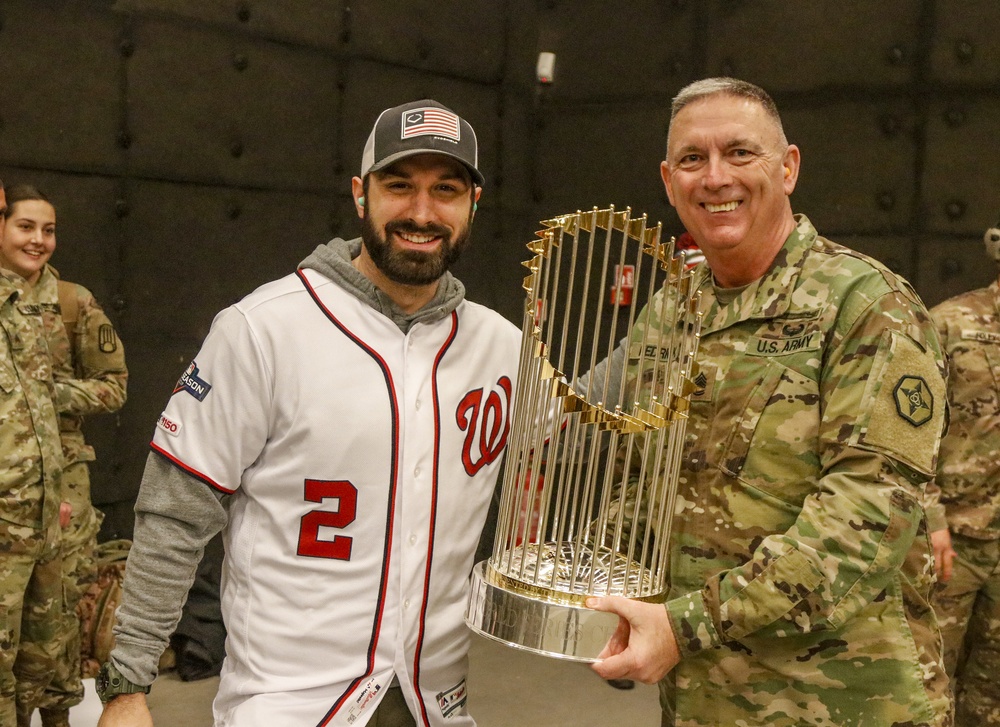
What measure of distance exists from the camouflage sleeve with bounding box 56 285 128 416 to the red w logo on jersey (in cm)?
210

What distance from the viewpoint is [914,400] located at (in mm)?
1478

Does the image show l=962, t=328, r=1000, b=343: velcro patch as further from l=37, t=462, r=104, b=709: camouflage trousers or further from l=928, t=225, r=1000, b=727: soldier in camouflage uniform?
l=37, t=462, r=104, b=709: camouflage trousers

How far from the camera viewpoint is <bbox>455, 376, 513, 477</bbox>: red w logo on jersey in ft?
5.98

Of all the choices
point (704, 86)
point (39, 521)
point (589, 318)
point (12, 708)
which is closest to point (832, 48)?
point (589, 318)

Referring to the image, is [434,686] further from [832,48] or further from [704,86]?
[832,48]

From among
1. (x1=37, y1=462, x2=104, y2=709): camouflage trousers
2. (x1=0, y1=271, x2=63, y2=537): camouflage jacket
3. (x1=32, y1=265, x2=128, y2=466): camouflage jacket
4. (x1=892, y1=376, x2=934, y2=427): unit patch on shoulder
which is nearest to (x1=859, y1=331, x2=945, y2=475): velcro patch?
(x1=892, y1=376, x2=934, y2=427): unit patch on shoulder

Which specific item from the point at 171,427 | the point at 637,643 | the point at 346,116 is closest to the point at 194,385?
the point at 171,427

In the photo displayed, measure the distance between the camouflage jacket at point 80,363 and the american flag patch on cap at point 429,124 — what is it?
2151mm

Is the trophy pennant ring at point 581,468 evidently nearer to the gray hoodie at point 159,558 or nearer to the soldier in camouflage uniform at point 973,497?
the gray hoodie at point 159,558

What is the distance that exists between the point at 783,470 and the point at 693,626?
28 centimetres

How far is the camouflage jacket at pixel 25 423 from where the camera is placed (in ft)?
9.41

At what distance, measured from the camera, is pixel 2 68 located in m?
3.58

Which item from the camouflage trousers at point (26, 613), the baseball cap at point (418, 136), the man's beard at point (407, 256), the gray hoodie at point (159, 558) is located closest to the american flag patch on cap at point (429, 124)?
the baseball cap at point (418, 136)

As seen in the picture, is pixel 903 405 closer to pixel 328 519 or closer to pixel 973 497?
pixel 328 519
